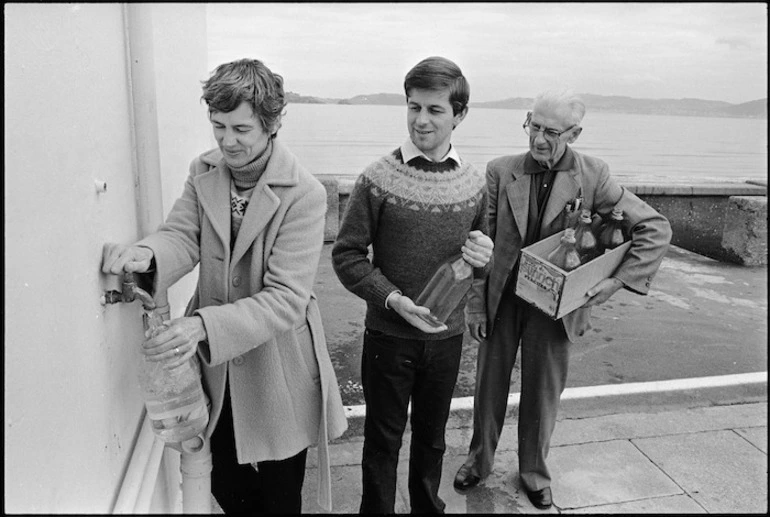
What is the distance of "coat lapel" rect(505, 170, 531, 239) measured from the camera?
291cm

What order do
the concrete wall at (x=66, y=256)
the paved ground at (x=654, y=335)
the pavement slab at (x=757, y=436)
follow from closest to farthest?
1. the concrete wall at (x=66, y=256)
2. the pavement slab at (x=757, y=436)
3. the paved ground at (x=654, y=335)

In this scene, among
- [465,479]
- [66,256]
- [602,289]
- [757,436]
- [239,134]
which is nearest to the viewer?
[66,256]

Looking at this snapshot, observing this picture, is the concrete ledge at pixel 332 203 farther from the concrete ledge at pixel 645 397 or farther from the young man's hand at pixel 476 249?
the young man's hand at pixel 476 249

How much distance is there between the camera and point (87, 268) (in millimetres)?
1593

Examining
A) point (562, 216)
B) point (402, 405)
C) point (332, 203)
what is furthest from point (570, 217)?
point (332, 203)

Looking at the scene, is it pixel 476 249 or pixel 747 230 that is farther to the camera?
pixel 747 230

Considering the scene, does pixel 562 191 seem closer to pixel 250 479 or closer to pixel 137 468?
pixel 250 479

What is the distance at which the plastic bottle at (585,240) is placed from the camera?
9.27 feet

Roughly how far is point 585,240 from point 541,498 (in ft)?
4.30

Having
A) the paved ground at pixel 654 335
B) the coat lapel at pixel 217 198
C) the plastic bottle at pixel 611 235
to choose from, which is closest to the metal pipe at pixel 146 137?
the coat lapel at pixel 217 198

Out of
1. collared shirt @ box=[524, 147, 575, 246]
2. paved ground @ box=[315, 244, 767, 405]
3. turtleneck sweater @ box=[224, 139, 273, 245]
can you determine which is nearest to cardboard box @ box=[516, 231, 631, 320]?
collared shirt @ box=[524, 147, 575, 246]

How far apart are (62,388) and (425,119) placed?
1.58 m

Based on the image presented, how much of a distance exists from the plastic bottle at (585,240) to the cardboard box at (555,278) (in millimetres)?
93

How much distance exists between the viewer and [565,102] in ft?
8.89
